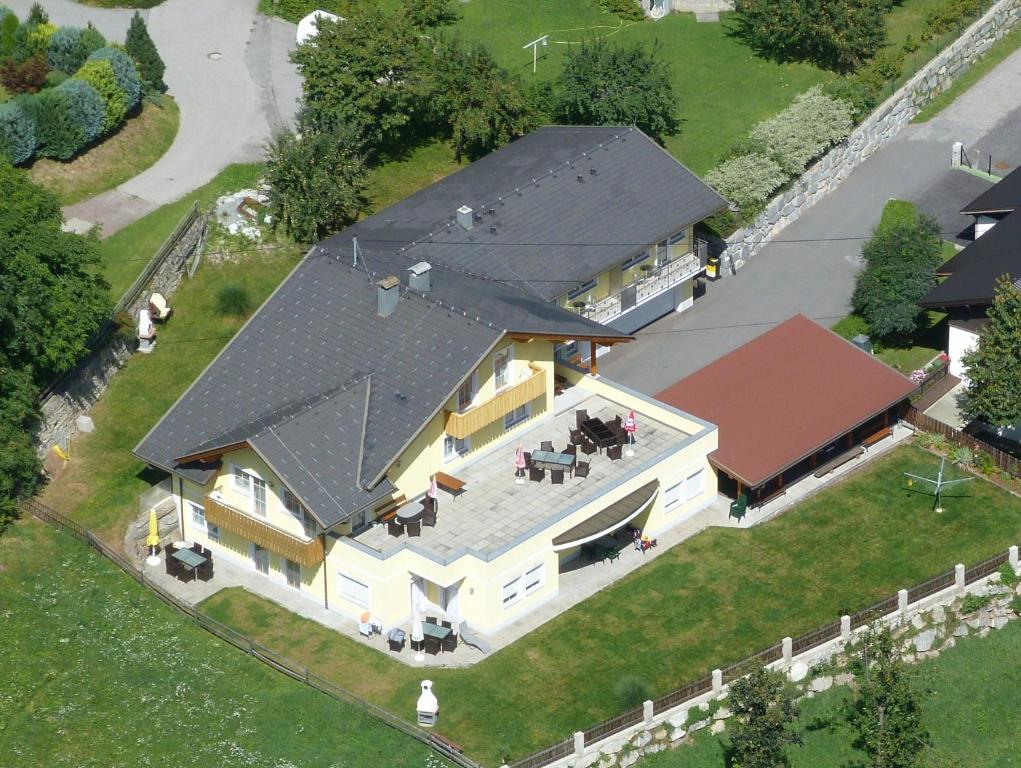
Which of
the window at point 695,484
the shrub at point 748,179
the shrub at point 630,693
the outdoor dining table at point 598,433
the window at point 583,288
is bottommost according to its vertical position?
the shrub at point 630,693

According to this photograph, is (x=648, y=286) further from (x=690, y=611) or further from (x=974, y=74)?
(x=974, y=74)

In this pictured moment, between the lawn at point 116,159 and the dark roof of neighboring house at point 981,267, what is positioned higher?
the lawn at point 116,159

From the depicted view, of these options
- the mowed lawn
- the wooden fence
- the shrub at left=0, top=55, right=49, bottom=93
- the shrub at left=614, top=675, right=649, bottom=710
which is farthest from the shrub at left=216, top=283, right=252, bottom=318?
the shrub at left=614, top=675, right=649, bottom=710

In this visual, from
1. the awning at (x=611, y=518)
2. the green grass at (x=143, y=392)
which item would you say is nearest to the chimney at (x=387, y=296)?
the awning at (x=611, y=518)

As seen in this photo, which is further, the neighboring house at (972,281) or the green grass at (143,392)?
the neighboring house at (972,281)

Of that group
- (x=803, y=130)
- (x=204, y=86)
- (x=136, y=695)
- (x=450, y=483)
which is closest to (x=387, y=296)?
(x=450, y=483)

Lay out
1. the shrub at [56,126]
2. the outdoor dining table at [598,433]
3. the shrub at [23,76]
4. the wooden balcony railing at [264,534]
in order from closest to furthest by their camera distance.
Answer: the wooden balcony railing at [264,534]
the outdoor dining table at [598,433]
the shrub at [56,126]
the shrub at [23,76]

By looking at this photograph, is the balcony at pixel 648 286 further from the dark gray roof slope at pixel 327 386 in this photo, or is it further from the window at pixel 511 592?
the window at pixel 511 592
